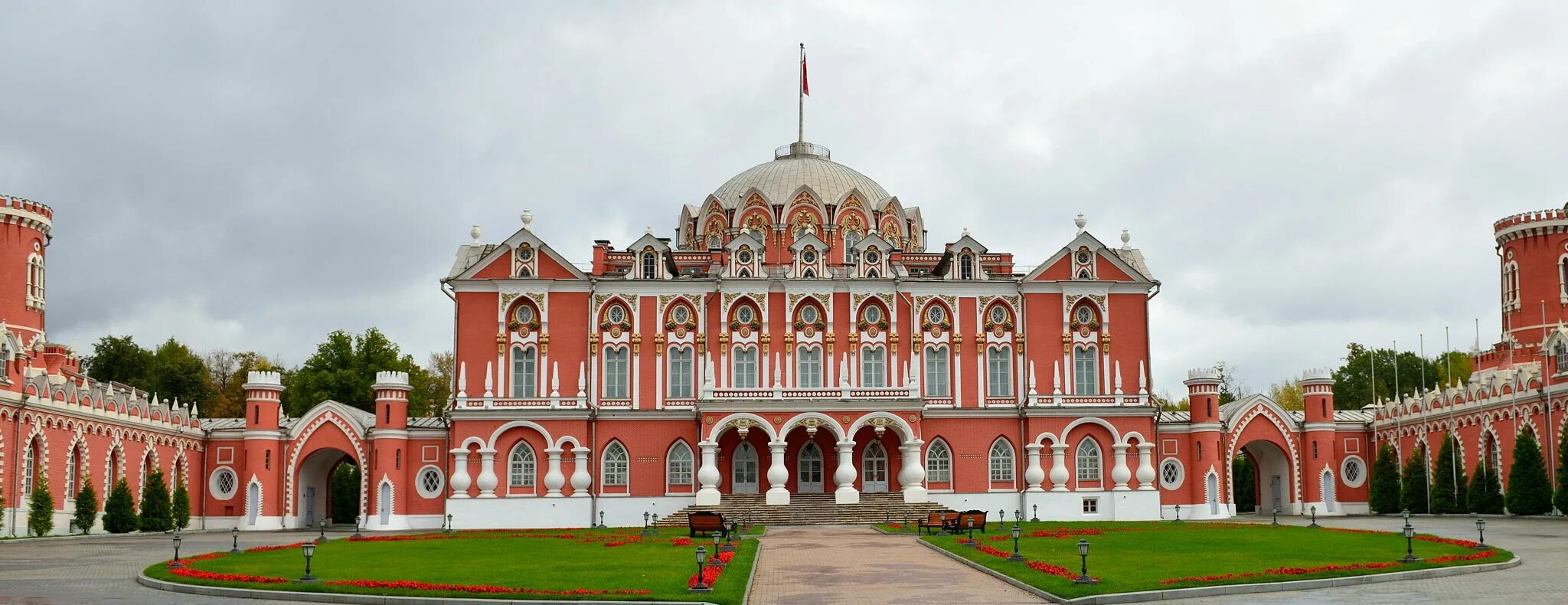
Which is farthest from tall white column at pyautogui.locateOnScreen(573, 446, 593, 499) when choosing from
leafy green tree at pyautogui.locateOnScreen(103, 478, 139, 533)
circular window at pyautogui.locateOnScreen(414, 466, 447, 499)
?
leafy green tree at pyautogui.locateOnScreen(103, 478, 139, 533)

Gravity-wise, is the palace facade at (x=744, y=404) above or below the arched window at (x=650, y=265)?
below

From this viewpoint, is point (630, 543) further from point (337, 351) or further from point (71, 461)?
point (337, 351)

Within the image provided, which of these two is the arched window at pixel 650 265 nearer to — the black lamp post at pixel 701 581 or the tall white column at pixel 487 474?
the tall white column at pixel 487 474

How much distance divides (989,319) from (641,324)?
43.0ft

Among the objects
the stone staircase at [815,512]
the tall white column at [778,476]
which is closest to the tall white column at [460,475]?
the stone staircase at [815,512]

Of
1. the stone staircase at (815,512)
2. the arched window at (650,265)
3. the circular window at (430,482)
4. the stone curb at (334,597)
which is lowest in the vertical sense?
the stone staircase at (815,512)

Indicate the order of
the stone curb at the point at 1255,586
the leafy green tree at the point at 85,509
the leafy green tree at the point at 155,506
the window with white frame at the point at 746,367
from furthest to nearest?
the window with white frame at the point at 746,367 → the leafy green tree at the point at 155,506 → the leafy green tree at the point at 85,509 → the stone curb at the point at 1255,586

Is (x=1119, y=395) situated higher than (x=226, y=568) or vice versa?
(x=1119, y=395)

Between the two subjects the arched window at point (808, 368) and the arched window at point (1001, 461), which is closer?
the arched window at point (1001, 461)

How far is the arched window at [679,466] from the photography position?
52531 mm

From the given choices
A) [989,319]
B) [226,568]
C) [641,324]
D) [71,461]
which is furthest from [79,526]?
[989,319]

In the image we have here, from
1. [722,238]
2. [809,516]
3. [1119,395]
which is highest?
[722,238]

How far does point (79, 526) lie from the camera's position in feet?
155

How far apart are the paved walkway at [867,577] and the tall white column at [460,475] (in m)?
17.7
